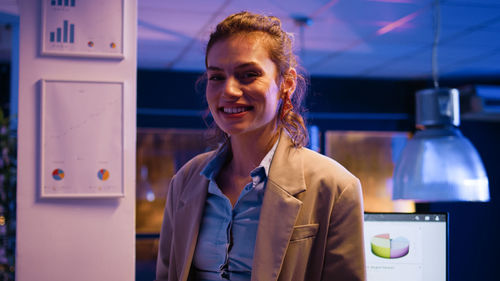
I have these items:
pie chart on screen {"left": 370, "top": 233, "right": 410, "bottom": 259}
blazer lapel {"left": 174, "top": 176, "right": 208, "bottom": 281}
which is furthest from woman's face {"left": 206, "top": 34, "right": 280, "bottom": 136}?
pie chart on screen {"left": 370, "top": 233, "right": 410, "bottom": 259}

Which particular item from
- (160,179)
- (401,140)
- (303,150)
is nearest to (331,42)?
(401,140)

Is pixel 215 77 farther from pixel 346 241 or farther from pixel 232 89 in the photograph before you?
pixel 346 241

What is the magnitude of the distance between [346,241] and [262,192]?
10.7 inches

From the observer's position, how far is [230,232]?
1387 millimetres

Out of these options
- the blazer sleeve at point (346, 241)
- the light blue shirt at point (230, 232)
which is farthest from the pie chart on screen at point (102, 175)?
the blazer sleeve at point (346, 241)

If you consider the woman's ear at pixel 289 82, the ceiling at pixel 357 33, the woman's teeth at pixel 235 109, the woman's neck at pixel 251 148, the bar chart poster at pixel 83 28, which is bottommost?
the woman's neck at pixel 251 148

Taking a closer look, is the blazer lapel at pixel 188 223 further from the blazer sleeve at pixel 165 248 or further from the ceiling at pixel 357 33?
the ceiling at pixel 357 33

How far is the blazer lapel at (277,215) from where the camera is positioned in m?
1.28

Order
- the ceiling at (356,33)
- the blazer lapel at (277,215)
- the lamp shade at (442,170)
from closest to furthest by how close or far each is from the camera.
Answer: the blazer lapel at (277,215) → the lamp shade at (442,170) → the ceiling at (356,33)

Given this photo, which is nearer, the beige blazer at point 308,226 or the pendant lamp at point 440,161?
the beige blazer at point 308,226

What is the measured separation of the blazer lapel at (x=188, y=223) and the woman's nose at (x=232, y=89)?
0.32 metres

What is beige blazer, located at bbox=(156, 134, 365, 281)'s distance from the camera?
1.28m

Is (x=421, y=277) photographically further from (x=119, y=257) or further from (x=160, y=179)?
(x=160, y=179)

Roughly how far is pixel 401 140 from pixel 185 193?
593 centimetres
